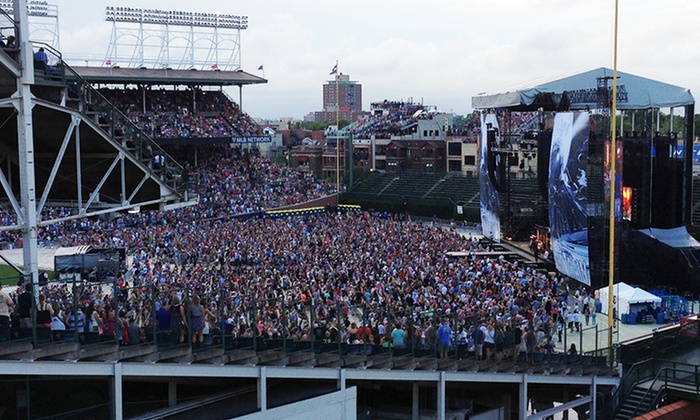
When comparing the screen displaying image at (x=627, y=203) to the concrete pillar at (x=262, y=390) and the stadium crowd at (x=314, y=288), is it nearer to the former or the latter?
the stadium crowd at (x=314, y=288)

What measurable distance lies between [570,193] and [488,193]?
9.78 meters

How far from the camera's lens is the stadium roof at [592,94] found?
32.0 meters

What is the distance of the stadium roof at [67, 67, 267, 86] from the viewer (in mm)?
56722

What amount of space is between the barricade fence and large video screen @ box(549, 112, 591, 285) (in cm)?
1285

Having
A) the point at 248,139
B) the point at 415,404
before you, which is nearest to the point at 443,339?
the point at 415,404

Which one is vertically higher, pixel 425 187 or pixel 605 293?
pixel 425 187

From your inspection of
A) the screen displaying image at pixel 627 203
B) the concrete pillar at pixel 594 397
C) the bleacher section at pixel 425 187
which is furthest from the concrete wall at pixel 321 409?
the bleacher section at pixel 425 187

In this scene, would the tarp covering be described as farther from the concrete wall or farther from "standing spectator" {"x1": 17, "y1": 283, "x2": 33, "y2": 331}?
"standing spectator" {"x1": 17, "y1": 283, "x2": 33, "y2": 331}

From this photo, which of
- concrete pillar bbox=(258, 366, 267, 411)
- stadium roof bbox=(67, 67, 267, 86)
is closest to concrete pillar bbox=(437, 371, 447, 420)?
concrete pillar bbox=(258, 366, 267, 411)

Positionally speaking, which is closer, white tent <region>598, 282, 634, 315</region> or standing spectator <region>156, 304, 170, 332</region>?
standing spectator <region>156, 304, 170, 332</region>

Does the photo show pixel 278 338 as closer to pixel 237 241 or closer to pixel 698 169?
pixel 237 241

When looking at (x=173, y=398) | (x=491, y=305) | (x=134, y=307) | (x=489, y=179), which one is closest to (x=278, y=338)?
(x=173, y=398)

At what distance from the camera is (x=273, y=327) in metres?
12.3

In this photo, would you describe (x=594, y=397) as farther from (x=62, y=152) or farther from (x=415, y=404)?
(x=62, y=152)
